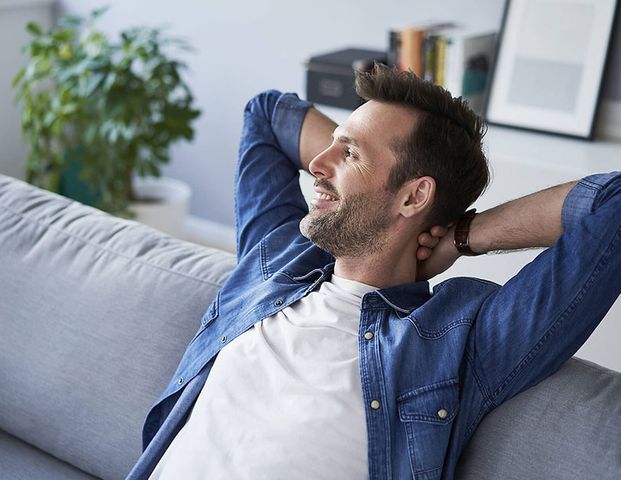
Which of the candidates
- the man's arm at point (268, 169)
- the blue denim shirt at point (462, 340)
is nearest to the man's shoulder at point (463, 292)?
the blue denim shirt at point (462, 340)

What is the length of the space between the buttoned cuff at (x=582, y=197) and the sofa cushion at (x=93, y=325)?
66 centimetres

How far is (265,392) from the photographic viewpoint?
153cm

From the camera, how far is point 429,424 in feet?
4.68

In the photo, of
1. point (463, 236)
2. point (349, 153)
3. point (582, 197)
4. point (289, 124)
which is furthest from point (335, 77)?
point (582, 197)

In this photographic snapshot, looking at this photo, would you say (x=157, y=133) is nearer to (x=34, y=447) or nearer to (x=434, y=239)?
(x=34, y=447)

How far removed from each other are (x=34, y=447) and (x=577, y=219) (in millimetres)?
1147

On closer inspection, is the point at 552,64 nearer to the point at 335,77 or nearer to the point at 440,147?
the point at 335,77

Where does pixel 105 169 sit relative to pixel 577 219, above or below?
below

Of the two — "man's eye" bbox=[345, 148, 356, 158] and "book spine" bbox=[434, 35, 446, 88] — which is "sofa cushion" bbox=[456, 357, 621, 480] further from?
"book spine" bbox=[434, 35, 446, 88]

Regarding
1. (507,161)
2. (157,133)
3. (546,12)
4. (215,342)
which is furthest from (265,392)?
(157,133)

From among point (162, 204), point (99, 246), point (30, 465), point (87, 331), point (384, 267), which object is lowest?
point (162, 204)

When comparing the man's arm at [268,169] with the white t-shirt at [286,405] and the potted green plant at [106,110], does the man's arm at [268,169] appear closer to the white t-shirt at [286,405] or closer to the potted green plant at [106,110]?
the white t-shirt at [286,405]

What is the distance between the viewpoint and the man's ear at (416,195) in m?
1.62

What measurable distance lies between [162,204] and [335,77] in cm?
99
